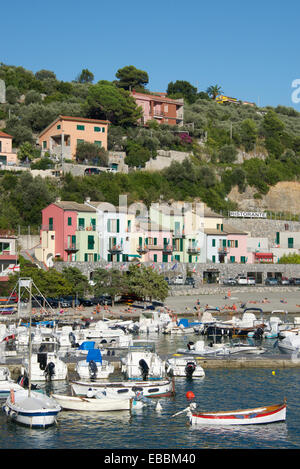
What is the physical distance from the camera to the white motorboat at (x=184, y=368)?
34.6 m

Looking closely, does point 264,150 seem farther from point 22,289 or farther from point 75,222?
point 22,289

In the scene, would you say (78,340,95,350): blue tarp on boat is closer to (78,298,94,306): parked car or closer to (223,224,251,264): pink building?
(78,298,94,306): parked car

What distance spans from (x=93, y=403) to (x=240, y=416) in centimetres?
661

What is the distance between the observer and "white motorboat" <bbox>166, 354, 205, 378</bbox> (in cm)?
3459

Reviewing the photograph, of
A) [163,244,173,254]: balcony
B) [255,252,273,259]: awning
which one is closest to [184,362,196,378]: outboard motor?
[163,244,173,254]: balcony

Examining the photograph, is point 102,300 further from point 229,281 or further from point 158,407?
point 158,407

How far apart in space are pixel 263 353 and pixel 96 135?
50522 mm

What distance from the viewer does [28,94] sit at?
94312mm

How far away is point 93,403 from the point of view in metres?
28.1

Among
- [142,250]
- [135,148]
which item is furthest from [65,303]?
[135,148]

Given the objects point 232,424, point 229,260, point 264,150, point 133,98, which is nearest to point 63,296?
point 229,260

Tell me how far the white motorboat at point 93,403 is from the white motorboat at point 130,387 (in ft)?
3.41

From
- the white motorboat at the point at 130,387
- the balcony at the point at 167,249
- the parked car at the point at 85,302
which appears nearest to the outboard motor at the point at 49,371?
the white motorboat at the point at 130,387

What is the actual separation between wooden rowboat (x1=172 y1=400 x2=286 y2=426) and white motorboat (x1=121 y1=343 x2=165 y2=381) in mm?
6847
